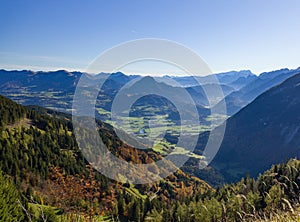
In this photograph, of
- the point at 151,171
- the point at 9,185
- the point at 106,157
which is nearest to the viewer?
the point at 9,185

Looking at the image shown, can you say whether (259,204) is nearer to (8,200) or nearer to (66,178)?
(8,200)

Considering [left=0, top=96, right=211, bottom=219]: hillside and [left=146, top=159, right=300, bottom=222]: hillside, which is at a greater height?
[left=146, top=159, right=300, bottom=222]: hillside

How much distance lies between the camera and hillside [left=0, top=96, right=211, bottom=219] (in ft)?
292

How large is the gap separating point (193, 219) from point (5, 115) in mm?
103195

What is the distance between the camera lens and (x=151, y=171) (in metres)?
166

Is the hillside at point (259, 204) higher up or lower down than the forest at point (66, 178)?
higher up

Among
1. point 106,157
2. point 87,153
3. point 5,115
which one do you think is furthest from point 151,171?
point 5,115

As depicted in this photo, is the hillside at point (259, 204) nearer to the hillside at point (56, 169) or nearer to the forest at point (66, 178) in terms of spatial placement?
the forest at point (66, 178)

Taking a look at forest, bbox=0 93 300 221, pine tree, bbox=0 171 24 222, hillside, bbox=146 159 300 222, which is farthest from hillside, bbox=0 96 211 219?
pine tree, bbox=0 171 24 222

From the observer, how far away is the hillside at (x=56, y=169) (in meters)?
89.1

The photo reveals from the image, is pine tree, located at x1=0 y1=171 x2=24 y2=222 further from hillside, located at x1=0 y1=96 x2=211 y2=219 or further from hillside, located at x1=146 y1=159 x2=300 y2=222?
hillside, located at x1=0 y1=96 x2=211 y2=219

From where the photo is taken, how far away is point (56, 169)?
359ft

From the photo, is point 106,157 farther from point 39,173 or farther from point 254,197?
point 254,197

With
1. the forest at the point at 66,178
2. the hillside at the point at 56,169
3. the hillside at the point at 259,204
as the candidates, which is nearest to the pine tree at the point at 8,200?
the hillside at the point at 259,204
